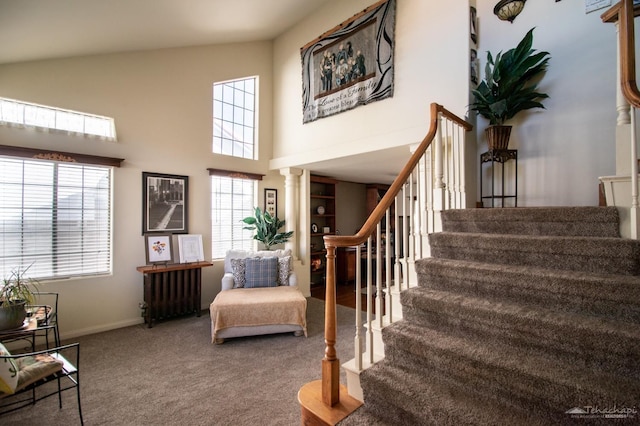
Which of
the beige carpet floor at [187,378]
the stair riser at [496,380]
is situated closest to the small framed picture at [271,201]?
the beige carpet floor at [187,378]

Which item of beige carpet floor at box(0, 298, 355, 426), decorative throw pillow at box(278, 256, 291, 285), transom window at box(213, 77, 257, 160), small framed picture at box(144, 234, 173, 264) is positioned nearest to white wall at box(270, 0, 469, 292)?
transom window at box(213, 77, 257, 160)

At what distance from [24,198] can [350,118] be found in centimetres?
399

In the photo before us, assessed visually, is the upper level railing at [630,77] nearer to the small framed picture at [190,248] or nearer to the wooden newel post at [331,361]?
the wooden newel post at [331,361]

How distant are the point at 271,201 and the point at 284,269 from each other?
5.37ft

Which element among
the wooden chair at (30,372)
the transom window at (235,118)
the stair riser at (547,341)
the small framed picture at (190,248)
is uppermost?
the transom window at (235,118)

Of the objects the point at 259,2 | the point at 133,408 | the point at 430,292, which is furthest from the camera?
the point at 259,2

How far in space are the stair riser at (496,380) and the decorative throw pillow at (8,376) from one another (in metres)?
2.20

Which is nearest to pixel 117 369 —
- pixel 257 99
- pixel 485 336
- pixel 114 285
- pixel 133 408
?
pixel 133 408

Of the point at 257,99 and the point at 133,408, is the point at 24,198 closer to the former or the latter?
the point at 133,408

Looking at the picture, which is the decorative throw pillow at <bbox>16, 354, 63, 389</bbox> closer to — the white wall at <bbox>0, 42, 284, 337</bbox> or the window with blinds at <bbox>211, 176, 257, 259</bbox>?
the white wall at <bbox>0, 42, 284, 337</bbox>

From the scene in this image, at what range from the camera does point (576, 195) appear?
286 centimetres

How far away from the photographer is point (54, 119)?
3406mm

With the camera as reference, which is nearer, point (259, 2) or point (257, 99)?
point (259, 2)

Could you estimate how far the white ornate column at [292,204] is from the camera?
526 cm
